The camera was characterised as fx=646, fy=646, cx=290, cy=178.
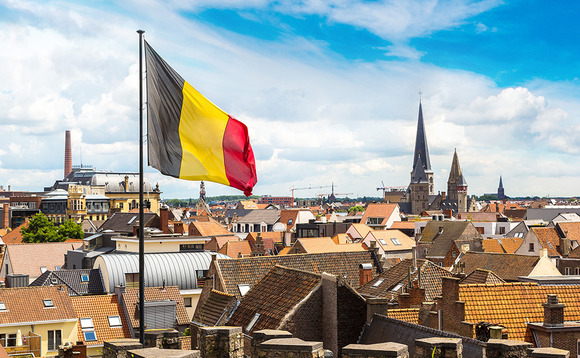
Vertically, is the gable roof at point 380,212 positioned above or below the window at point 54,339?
above

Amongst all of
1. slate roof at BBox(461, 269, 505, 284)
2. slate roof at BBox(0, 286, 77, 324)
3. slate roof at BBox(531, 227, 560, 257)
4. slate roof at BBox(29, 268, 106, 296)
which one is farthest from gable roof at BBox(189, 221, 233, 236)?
slate roof at BBox(461, 269, 505, 284)

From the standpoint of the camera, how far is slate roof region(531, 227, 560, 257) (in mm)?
65625

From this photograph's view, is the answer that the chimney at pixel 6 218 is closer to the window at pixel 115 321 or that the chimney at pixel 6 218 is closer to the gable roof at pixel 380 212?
the gable roof at pixel 380 212

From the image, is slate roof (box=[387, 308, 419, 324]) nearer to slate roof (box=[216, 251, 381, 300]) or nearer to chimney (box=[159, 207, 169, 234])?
slate roof (box=[216, 251, 381, 300])

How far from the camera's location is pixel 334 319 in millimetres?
20594

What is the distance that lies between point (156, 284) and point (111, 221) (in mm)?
52185

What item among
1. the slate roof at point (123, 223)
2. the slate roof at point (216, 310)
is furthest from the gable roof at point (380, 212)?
the slate roof at point (216, 310)

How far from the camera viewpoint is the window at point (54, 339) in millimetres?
35312

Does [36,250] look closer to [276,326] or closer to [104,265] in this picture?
[104,265]

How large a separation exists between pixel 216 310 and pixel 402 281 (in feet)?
34.1

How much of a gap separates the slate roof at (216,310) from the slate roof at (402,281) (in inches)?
324

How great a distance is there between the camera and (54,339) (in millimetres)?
35438

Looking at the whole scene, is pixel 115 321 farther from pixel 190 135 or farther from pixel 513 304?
pixel 190 135

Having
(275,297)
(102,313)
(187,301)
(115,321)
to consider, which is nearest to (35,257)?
(187,301)
